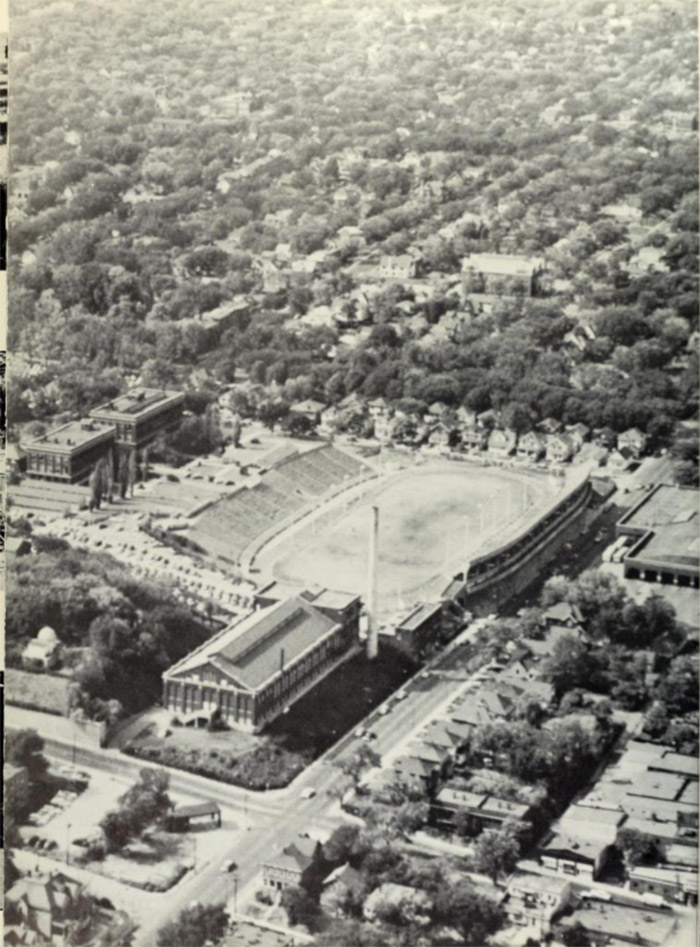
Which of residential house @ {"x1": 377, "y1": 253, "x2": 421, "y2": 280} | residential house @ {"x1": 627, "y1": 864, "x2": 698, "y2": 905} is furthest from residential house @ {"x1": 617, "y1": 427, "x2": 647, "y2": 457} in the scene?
residential house @ {"x1": 627, "y1": 864, "x2": 698, "y2": 905}

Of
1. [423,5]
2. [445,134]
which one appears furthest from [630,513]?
[423,5]

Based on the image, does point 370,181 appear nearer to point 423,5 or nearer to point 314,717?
point 423,5

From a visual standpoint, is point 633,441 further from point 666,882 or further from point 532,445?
point 666,882

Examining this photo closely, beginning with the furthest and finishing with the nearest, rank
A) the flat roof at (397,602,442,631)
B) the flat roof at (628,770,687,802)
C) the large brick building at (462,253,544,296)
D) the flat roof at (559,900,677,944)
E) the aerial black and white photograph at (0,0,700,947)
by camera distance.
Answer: the large brick building at (462,253,544,296) < the flat roof at (397,602,442,631) < the aerial black and white photograph at (0,0,700,947) < the flat roof at (628,770,687,802) < the flat roof at (559,900,677,944)

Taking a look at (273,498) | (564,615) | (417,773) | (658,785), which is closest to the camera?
(658,785)

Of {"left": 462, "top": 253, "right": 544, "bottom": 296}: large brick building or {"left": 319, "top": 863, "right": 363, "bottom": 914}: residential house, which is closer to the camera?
{"left": 319, "top": 863, "right": 363, "bottom": 914}: residential house

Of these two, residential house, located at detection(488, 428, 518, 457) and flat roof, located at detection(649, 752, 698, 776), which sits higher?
residential house, located at detection(488, 428, 518, 457)

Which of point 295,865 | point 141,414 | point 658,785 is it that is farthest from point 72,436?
point 658,785

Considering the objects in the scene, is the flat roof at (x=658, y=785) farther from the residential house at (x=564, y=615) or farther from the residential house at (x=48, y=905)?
the residential house at (x=48, y=905)

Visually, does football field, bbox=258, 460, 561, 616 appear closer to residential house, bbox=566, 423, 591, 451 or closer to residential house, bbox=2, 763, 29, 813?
residential house, bbox=566, 423, 591, 451
